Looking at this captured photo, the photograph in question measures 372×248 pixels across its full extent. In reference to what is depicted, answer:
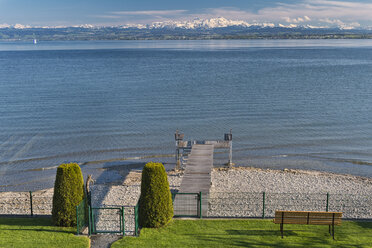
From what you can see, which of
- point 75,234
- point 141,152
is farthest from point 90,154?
point 75,234

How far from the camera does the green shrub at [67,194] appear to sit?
15.9 meters

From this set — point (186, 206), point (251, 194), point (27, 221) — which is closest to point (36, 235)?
point (27, 221)

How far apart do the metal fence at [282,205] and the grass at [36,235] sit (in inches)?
181

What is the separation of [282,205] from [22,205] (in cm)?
1289

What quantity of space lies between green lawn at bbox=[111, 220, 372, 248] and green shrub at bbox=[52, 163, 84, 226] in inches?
91.7

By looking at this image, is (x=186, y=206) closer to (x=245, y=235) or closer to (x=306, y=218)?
(x=245, y=235)

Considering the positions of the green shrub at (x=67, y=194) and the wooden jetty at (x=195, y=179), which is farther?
the wooden jetty at (x=195, y=179)

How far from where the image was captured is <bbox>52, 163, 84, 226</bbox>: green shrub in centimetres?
1585

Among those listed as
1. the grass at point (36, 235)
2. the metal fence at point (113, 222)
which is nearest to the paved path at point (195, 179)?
the metal fence at point (113, 222)

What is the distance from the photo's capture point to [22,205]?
21.3 m

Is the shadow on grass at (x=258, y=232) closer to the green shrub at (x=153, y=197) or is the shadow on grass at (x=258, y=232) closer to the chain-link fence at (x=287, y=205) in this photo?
the green shrub at (x=153, y=197)

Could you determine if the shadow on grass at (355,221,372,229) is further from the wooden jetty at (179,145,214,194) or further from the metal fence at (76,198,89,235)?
the metal fence at (76,198,89,235)

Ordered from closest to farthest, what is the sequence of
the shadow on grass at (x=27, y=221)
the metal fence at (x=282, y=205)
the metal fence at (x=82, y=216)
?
the metal fence at (x=82, y=216), the shadow on grass at (x=27, y=221), the metal fence at (x=282, y=205)

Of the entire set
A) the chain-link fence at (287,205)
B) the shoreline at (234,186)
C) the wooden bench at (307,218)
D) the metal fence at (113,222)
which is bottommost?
the shoreline at (234,186)
